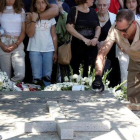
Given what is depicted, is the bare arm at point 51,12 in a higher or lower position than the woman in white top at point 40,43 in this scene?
higher

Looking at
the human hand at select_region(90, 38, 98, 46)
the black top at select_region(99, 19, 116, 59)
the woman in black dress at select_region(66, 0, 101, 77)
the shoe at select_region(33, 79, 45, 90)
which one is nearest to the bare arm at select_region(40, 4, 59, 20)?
the woman in black dress at select_region(66, 0, 101, 77)

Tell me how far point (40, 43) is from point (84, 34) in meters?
0.77

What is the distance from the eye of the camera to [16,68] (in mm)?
7641

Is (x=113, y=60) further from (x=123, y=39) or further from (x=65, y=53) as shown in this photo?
(x=123, y=39)

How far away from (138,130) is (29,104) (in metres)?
1.55

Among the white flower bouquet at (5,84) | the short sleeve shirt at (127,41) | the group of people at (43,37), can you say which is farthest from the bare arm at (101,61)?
the white flower bouquet at (5,84)

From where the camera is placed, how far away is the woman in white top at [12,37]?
7.53m

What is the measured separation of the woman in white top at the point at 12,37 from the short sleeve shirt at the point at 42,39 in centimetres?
19

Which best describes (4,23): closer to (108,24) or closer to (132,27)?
(108,24)

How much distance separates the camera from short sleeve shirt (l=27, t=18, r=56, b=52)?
7660 mm

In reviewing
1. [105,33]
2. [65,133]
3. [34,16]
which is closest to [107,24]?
[105,33]

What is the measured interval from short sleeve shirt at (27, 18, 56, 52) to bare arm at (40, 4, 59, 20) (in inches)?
3.5

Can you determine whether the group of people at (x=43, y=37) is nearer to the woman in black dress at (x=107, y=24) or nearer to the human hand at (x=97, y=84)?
the woman in black dress at (x=107, y=24)

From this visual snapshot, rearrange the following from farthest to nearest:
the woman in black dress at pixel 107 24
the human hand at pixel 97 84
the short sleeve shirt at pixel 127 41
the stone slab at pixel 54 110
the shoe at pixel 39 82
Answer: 1. the woman in black dress at pixel 107 24
2. the shoe at pixel 39 82
3. the short sleeve shirt at pixel 127 41
4. the human hand at pixel 97 84
5. the stone slab at pixel 54 110
